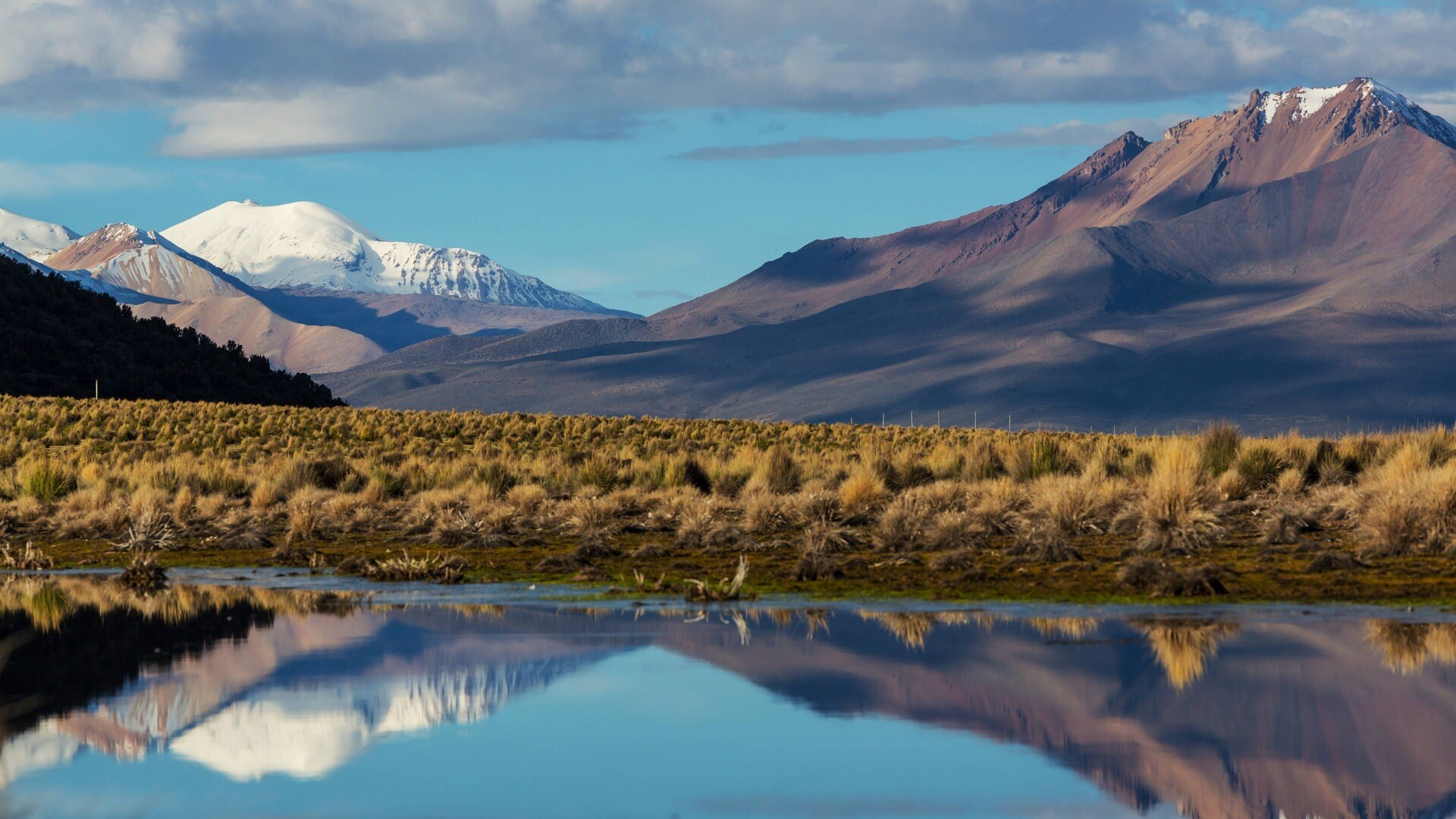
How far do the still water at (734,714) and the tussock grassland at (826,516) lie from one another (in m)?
2.72

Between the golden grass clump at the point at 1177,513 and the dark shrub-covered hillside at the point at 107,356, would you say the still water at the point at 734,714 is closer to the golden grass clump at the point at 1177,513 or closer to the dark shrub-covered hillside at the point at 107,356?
the golden grass clump at the point at 1177,513

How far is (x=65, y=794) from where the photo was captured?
9234mm

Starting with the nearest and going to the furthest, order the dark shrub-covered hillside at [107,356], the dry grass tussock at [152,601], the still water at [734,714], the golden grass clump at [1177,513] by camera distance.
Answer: the still water at [734,714]
the dry grass tussock at [152,601]
the golden grass clump at [1177,513]
the dark shrub-covered hillside at [107,356]

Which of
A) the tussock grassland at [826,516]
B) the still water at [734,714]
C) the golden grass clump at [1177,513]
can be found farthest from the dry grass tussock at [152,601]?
the golden grass clump at [1177,513]

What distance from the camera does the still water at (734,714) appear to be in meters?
9.20

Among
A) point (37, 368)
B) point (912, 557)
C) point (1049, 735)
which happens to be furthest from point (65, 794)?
point (37, 368)

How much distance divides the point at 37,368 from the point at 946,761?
2696 inches

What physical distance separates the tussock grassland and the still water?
272 centimetres

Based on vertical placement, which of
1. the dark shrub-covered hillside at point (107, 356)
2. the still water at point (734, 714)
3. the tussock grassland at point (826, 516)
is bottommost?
the still water at point (734, 714)

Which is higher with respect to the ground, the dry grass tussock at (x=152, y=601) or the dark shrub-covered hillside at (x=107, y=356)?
the dark shrub-covered hillside at (x=107, y=356)

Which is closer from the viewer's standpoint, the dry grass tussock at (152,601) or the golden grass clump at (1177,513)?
the dry grass tussock at (152,601)

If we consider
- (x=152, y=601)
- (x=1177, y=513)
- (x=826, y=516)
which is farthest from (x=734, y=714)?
(x=826, y=516)

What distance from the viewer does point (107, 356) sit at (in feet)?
254

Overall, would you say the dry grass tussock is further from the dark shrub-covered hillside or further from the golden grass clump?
the dark shrub-covered hillside
